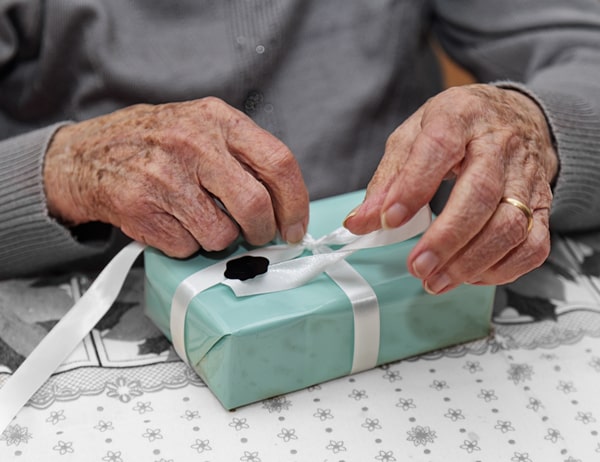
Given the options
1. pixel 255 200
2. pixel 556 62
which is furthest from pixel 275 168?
pixel 556 62

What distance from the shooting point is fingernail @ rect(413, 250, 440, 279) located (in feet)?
2.11

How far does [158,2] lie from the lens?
0.95 metres

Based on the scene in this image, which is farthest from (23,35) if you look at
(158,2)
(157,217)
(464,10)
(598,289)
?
(598,289)

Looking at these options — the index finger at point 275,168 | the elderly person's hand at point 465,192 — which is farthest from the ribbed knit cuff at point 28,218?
the elderly person's hand at point 465,192

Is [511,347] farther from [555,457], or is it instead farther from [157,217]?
[157,217]

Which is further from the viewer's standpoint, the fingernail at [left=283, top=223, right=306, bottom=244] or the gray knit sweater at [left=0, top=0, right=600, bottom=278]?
the gray knit sweater at [left=0, top=0, right=600, bottom=278]

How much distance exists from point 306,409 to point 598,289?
0.38 metres

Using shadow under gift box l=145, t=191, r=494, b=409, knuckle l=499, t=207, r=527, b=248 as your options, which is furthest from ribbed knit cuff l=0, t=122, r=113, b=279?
knuckle l=499, t=207, r=527, b=248

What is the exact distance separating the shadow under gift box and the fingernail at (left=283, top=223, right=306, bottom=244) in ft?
0.14

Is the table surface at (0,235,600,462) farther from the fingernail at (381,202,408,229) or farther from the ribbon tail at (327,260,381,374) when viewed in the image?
the fingernail at (381,202,408,229)

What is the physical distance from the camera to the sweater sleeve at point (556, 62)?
88 cm

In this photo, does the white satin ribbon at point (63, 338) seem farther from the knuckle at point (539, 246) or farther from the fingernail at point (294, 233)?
the knuckle at point (539, 246)

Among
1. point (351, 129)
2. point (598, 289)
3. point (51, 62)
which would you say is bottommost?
point (598, 289)

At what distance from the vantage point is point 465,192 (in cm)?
66
